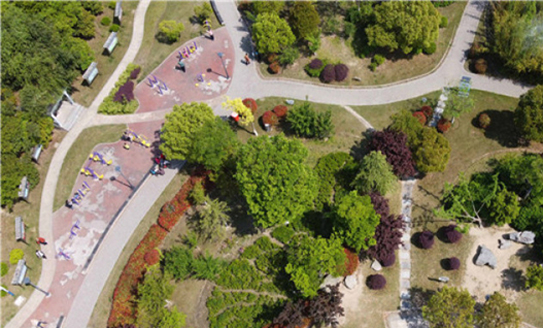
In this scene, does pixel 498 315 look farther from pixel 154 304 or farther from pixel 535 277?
pixel 154 304

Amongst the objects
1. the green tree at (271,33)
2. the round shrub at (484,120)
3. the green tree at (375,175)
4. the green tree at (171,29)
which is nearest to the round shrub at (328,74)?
the green tree at (271,33)

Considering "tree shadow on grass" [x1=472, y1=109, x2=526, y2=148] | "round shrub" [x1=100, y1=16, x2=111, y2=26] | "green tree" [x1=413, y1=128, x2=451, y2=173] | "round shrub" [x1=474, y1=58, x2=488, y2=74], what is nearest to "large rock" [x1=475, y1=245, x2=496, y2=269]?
"green tree" [x1=413, y1=128, x2=451, y2=173]

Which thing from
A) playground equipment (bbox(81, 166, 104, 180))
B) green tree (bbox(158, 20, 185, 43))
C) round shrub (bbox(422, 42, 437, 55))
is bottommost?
playground equipment (bbox(81, 166, 104, 180))

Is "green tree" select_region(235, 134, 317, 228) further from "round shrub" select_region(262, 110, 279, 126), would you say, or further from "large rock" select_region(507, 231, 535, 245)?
"large rock" select_region(507, 231, 535, 245)

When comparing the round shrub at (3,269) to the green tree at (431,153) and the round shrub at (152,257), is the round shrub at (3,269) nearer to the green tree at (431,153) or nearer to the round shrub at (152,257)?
the round shrub at (152,257)

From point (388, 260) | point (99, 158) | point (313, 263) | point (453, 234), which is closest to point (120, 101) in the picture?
point (99, 158)
